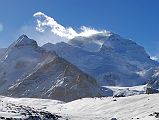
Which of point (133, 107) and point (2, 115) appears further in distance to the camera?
point (133, 107)

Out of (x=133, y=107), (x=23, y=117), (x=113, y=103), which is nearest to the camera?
(x=23, y=117)

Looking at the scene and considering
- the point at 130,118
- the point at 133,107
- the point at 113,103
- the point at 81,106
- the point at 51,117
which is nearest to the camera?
the point at 51,117

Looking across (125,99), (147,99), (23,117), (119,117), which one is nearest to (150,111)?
(119,117)

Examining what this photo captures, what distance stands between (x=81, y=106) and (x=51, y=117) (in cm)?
3069

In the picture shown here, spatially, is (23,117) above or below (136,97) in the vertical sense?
below

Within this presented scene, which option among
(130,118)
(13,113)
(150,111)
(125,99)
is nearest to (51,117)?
(13,113)

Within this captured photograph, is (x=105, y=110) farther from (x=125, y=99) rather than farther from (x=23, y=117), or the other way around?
(x=23, y=117)

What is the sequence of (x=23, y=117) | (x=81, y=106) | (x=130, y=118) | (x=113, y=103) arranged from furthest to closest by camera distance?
(x=81, y=106) < (x=113, y=103) < (x=130, y=118) < (x=23, y=117)

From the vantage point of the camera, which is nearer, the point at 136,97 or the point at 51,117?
the point at 51,117

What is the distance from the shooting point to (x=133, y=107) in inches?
2724

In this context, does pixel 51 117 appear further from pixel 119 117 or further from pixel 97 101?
pixel 97 101

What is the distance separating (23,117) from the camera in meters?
48.8

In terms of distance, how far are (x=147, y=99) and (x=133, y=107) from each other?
464 cm

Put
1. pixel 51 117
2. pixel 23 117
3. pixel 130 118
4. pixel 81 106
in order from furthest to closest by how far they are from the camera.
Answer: pixel 81 106 → pixel 130 118 → pixel 51 117 → pixel 23 117
